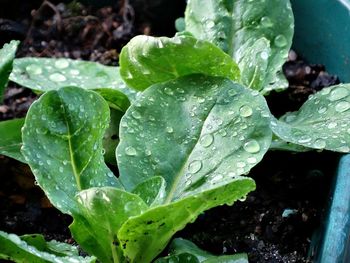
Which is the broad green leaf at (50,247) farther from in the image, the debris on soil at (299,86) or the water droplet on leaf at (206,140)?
the debris on soil at (299,86)

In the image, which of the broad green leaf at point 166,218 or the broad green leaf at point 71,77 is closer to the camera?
the broad green leaf at point 166,218

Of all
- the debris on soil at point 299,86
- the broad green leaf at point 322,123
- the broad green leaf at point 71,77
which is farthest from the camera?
the debris on soil at point 299,86

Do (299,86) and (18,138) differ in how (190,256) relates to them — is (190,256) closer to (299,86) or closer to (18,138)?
(18,138)

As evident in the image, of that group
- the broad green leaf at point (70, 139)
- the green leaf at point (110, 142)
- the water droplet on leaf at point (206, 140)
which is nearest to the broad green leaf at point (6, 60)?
the broad green leaf at point (70, 139)

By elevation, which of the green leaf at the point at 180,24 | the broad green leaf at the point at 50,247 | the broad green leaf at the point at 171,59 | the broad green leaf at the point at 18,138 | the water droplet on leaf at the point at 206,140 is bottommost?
the broad green leaf at the point at 50,247

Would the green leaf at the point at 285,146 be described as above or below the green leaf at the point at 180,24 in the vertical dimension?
below

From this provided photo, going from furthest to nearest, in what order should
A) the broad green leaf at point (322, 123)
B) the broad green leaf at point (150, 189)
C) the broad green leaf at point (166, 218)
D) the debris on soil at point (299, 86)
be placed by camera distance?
the debris on soil at point (299, 86)
the broad green leaf at point (322, 123)
the broad green leaf at point (150, 189)
the broad green leaf at point (166, 218)

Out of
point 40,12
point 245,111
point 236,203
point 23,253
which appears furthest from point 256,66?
point 40,12

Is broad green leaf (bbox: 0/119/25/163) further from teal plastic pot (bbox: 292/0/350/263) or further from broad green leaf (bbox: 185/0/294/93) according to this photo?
teal plastic pot (bbox: 292/0/350/263)
